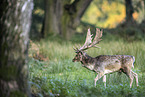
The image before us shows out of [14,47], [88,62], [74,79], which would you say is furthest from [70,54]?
[14,47]

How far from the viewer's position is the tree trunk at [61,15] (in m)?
16.1

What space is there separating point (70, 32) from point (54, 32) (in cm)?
132

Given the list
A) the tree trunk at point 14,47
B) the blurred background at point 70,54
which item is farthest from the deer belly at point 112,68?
the tree trunk at point 14,47

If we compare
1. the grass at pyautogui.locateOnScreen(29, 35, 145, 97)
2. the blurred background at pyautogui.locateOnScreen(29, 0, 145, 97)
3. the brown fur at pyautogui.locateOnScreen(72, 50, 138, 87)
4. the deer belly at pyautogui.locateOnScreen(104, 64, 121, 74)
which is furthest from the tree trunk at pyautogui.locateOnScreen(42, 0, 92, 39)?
the deer belly at pyautogui.locateOnScreen(104, 64, 121, 74)

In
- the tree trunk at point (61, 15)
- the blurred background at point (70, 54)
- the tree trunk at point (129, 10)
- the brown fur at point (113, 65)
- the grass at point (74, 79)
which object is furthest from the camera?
the tree trunk at point (129, 10)

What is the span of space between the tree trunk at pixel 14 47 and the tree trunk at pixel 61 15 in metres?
12.0

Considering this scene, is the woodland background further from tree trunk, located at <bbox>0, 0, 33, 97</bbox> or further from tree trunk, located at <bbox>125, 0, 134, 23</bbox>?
tree trunk, located at <bbox>125, 0, 134, 23</bbox>

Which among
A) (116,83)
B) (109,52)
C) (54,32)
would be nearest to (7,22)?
(116,83)

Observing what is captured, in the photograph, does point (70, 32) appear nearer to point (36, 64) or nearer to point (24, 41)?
point (36, 64)

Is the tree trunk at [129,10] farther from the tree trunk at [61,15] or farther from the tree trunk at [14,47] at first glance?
the tree trunk at [14,47]

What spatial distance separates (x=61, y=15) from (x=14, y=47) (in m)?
12.8

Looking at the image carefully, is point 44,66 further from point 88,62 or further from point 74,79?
point 88,62

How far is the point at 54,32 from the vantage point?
16047mm

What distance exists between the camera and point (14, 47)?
3887 millimetres
